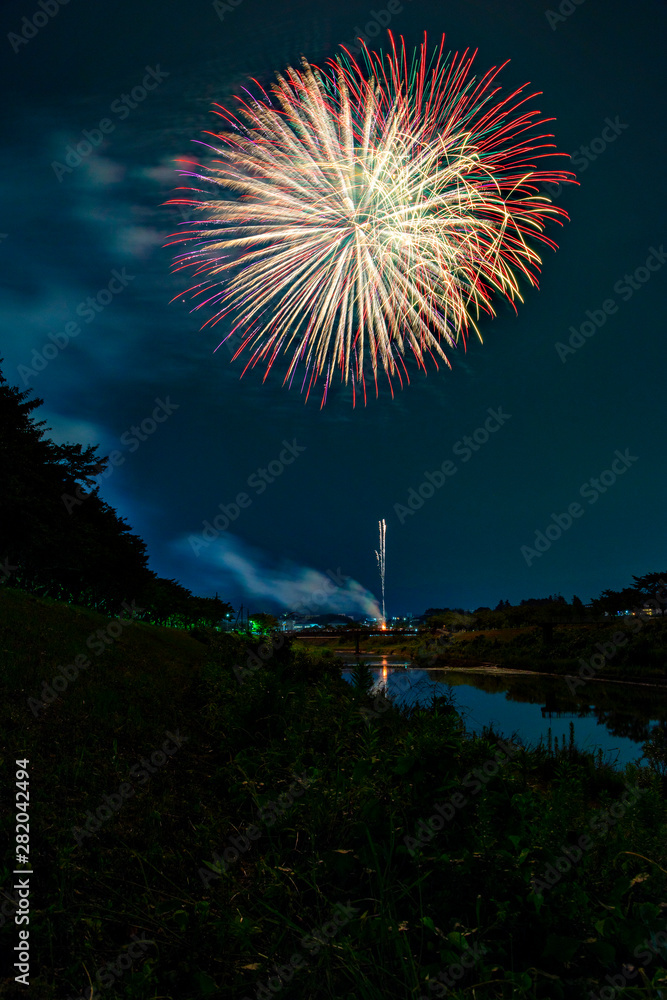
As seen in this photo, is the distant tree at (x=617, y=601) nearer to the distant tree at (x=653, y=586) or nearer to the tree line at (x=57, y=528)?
the distant tree at (x=653, y=586)

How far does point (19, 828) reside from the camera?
4.40 metres

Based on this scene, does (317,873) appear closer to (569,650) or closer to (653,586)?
(569,650)

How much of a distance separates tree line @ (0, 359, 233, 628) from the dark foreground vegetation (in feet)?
54.8

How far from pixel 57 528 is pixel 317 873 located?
2589cm

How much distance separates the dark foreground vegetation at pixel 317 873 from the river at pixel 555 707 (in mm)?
6346

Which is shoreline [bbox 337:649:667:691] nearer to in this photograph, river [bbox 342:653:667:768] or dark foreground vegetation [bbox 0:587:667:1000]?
river [bbox 342:653:667:768]

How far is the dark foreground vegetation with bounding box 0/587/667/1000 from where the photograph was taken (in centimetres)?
336

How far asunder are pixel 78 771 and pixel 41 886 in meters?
1.58

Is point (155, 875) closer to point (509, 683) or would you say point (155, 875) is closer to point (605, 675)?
point (509, 683)

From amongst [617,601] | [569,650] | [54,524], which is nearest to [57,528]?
[54,524]

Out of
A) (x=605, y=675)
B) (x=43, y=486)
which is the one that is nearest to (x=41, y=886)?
(x=43, y=486)

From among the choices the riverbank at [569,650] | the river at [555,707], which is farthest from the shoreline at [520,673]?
the river at [555,707]

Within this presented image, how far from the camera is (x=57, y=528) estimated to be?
88.7 feet

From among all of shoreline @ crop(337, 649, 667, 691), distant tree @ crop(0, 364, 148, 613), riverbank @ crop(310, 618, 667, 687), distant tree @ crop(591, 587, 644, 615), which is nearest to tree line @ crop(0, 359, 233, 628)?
distant tree @ crop(0, 364, 148, 613)
